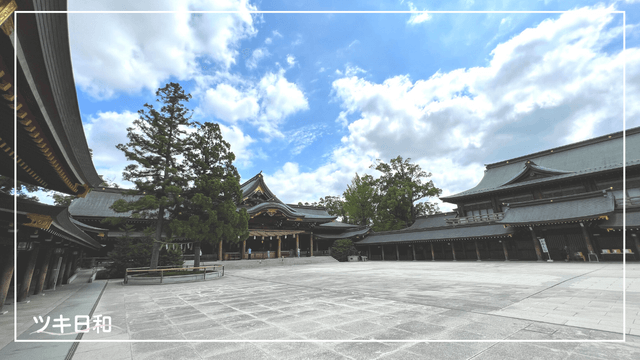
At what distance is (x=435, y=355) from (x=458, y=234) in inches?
903

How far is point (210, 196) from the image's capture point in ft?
45.9

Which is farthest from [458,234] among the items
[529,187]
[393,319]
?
[393,319]

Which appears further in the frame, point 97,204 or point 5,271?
point 97,204

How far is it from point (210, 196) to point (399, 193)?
83.0 feet

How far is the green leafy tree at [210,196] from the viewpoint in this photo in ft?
43.9

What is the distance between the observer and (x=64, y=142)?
4609 mm

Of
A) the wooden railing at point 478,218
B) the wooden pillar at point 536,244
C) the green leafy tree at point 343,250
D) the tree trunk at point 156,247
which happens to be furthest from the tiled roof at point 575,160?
the tree trunk at point 156,247

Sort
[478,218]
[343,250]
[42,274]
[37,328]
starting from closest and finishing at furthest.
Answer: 1. [37,328]
2. [42,274]
3. [478,218]
4. [343,250]

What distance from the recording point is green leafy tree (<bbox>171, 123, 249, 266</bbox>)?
43.9ft

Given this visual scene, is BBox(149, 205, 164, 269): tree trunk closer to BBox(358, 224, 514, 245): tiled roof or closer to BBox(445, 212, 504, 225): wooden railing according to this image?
BBox(358, 224, 514, 245): tiled roof

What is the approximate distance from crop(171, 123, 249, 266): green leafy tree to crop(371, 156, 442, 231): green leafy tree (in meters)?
23.6

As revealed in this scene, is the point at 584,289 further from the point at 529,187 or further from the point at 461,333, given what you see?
the point at 529,187

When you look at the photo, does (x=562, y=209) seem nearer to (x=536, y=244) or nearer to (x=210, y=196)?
(x=536, y=244)

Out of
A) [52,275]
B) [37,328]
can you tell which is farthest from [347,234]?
[37,328]
